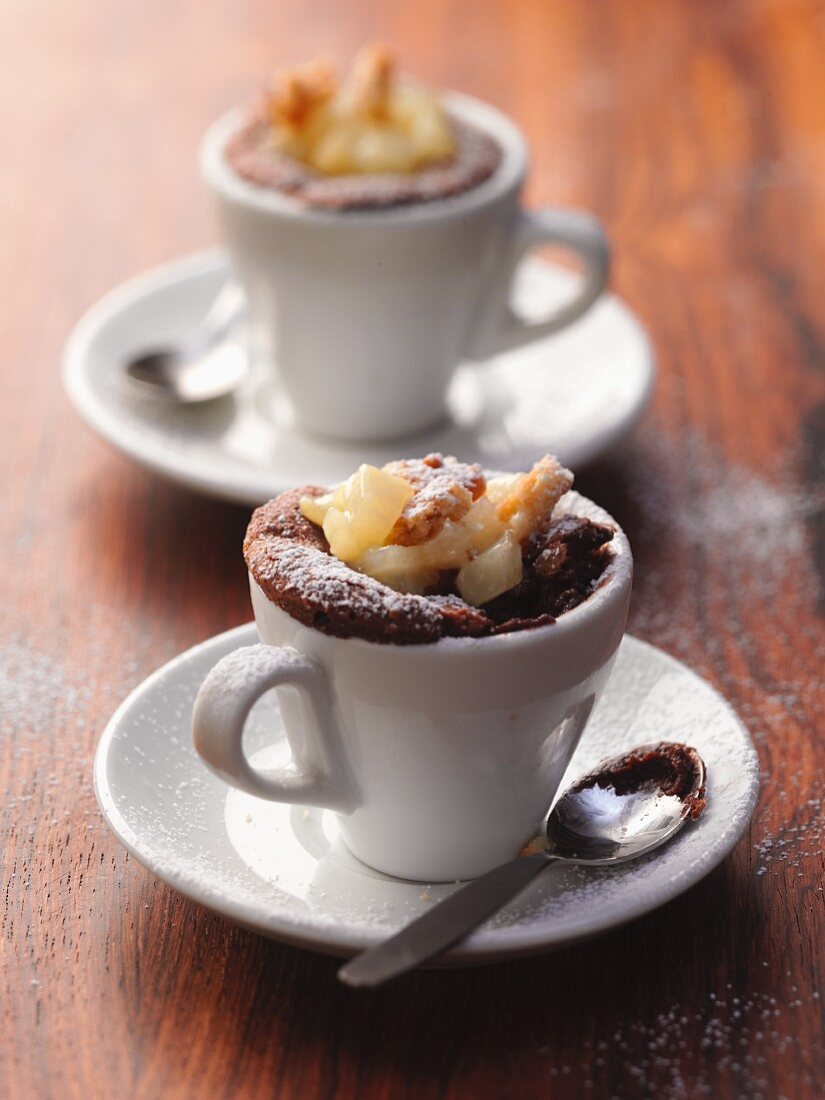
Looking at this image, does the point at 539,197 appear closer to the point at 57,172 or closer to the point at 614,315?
the point at 614,315

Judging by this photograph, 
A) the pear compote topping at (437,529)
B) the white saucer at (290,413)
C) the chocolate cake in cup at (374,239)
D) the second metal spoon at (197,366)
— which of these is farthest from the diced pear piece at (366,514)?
the second metal spoon at (197,366)

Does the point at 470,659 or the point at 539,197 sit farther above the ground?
the point at 470,659

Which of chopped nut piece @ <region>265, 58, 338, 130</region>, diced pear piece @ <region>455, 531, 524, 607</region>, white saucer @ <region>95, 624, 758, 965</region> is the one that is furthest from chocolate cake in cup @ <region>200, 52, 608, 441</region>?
diced pear piece @ <region>455, 531, 524, 607</region>

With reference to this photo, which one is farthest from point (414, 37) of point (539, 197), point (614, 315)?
point (614, 315)

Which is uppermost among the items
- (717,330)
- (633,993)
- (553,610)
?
(553,610)

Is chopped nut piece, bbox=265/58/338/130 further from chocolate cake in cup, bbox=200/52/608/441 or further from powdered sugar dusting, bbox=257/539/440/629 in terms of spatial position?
powdered sugar dusting, bbox=257/539/440/629

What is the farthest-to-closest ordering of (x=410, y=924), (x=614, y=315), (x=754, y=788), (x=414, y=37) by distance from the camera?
(x=414, y=37)
(x=614, y=315)
(x=754, y=788)
(x=410, y=924)
